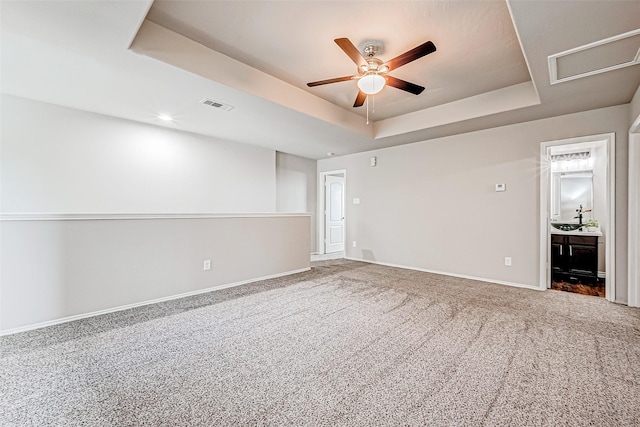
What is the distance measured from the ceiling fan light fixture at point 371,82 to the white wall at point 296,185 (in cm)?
355

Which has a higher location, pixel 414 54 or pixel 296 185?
pixel 414 54

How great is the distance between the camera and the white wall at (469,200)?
12.2 ft

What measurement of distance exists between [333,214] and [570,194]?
4.84 m

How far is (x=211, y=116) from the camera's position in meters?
3.87

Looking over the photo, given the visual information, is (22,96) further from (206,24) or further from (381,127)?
(381,127)

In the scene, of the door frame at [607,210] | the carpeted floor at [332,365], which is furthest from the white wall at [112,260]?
the door frame at [607,210]

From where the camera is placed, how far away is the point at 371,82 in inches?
105

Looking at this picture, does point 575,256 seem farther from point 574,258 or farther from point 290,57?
point 290,57

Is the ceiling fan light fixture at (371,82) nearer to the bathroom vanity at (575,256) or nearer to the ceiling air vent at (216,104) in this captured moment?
the ceiling air vent at (216,104)

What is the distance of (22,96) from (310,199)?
16.4ft


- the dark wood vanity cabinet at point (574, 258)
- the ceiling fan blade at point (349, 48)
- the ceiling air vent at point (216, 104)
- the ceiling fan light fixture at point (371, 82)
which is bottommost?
the dark wood vanity cabinet at point (574, 258)

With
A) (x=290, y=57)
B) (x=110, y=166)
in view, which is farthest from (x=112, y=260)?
(x=290, y=57)

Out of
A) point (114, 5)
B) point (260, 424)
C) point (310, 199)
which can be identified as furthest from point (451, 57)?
point (310, 199)

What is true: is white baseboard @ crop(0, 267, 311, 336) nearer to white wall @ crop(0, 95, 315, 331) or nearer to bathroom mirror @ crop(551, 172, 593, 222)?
white wall @ crop(0, 95, 315, 331)
